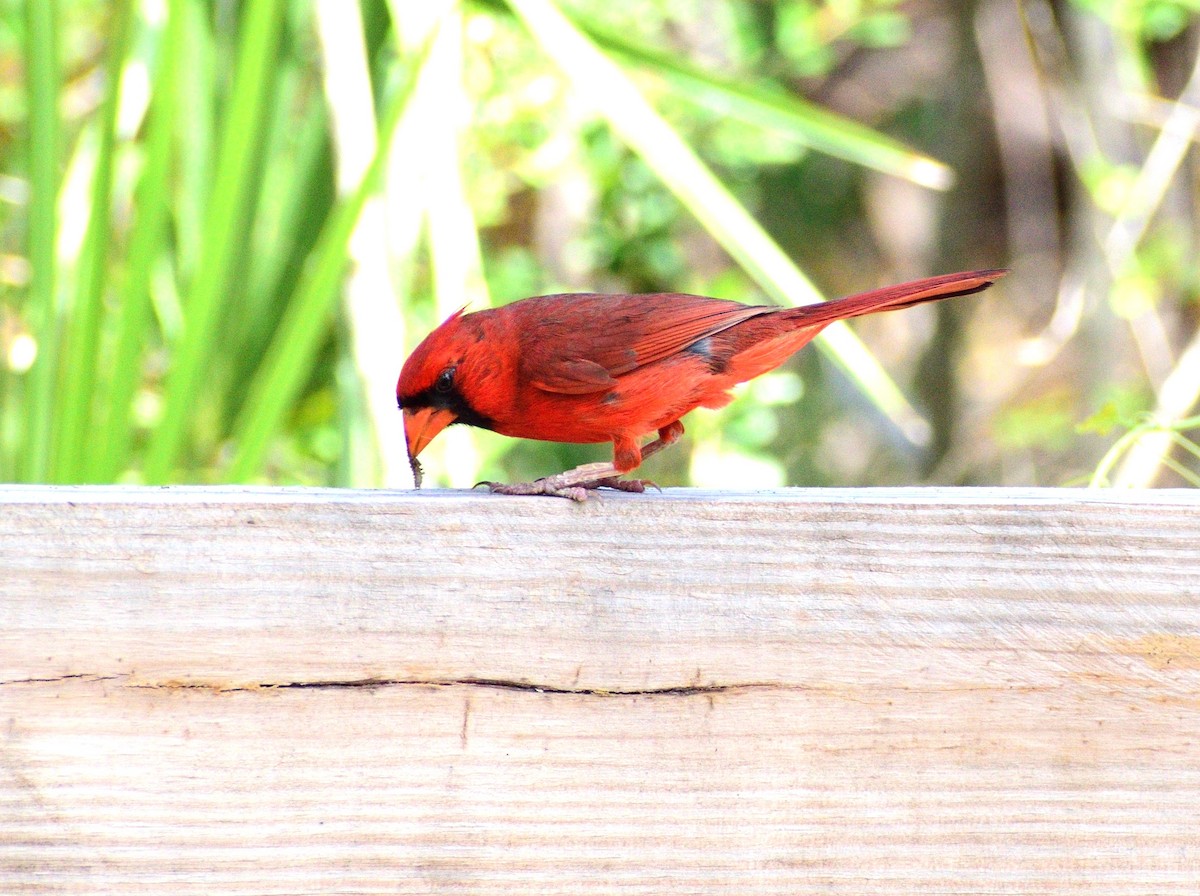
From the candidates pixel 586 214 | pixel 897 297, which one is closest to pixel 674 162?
pixel 897 297

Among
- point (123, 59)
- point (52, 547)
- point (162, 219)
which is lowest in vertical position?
point (52, 547)

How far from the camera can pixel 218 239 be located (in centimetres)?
189

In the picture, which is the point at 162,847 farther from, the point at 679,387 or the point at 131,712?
the point at 679,387

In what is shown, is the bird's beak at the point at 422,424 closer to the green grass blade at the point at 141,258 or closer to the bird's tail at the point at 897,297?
the green grass blade at the point at 141,258

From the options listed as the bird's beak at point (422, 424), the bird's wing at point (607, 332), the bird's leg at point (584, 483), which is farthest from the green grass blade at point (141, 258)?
the bird's leg at point (584, 483)

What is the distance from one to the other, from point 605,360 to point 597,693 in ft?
2.99

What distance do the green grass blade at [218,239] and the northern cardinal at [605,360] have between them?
32 cm

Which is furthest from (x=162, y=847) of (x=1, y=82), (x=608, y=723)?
(x=1, y=82)

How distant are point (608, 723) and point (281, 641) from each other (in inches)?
10.5

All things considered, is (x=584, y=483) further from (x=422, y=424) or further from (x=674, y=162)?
(x=674, y=162)

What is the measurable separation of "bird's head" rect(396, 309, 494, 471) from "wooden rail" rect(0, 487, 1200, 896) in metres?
0.66

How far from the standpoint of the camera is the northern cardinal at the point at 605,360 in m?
1.81

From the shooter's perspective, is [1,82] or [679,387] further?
[1,82]

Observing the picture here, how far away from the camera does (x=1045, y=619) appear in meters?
1.10
